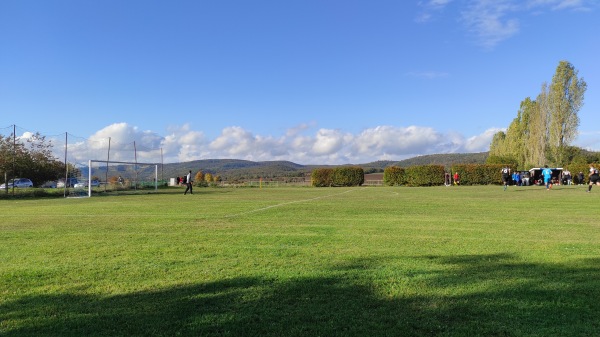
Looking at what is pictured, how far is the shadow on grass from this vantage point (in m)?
3.79

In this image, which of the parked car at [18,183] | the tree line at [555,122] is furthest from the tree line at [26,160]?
the tree line at [555,122]

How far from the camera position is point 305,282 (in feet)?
17.3

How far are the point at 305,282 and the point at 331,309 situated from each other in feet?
3.38

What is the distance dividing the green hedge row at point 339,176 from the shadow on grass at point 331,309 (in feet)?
150

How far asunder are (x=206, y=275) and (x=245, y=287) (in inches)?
33.5

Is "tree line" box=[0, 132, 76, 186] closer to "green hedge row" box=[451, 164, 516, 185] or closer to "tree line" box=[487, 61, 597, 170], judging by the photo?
"green hedge row" box=[451, 164, 516, 185]

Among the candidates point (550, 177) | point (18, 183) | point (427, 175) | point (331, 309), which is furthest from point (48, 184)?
point (331, 309)

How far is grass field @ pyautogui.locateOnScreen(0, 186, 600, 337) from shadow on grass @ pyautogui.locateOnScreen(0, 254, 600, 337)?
0.02 m

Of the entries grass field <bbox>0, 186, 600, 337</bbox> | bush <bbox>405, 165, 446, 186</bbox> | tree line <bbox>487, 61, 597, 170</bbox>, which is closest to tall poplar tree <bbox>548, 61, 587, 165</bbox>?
tree line <bbox>487, 61, 597, 170</bbox>

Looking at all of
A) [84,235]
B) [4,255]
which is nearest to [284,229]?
[84,235]

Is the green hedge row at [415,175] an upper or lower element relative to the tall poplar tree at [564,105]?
lower

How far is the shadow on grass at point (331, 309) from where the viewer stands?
149 inches

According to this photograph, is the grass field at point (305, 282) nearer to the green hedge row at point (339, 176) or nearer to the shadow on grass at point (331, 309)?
the shadow on grass at point (331, 309)

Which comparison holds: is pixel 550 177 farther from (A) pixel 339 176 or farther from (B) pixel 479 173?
(A) pixel 339 176
